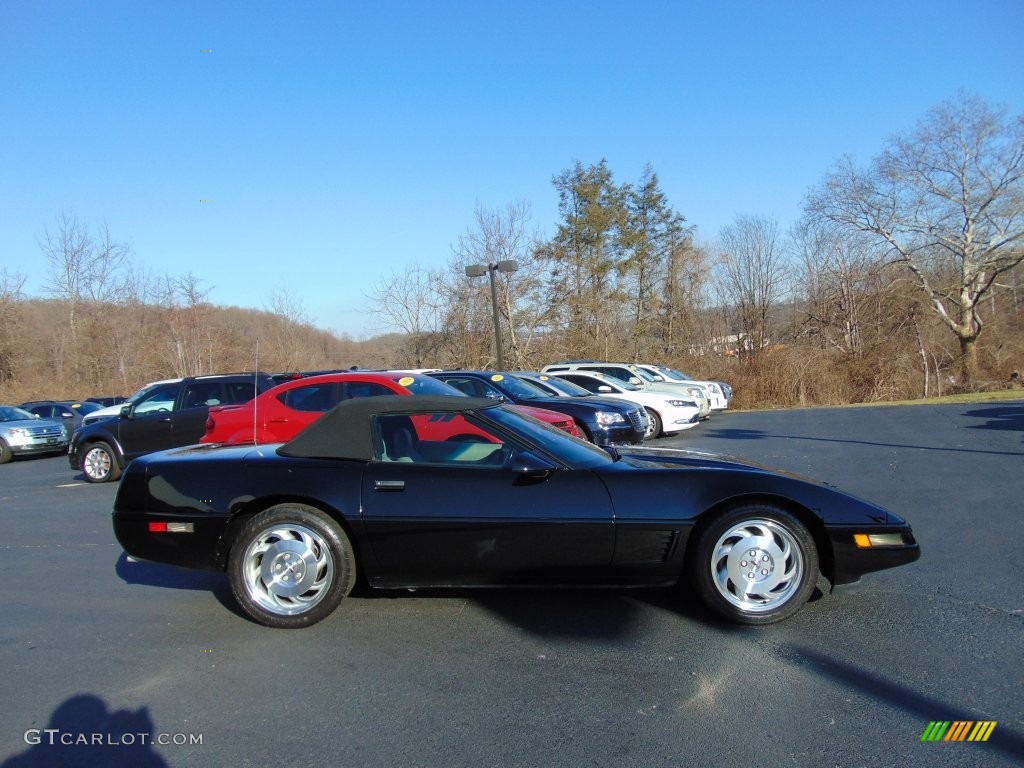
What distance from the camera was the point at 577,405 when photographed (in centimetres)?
1091

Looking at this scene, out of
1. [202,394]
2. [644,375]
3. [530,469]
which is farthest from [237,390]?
[644,375]

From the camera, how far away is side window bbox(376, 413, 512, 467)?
170 inches

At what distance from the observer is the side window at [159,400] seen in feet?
39.1

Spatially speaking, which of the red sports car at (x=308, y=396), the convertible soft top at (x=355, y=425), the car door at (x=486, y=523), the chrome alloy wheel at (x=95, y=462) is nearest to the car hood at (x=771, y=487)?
the car door at (x=486, y=523)

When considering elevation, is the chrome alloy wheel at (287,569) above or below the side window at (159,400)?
below

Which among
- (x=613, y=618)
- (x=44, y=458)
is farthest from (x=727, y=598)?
(x=44, y=458)

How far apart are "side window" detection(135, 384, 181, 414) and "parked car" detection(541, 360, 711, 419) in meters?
8.63

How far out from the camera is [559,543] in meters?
3.93

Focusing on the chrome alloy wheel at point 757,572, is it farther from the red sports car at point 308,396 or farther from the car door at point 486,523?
the red sports car at point 308,396

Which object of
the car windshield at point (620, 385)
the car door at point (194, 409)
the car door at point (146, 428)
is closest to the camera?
the car door at point (194, 409)

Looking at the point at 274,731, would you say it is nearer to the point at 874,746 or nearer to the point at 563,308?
the point at 874,746

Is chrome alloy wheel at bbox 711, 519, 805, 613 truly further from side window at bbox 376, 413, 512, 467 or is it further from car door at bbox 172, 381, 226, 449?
car door at bbox 172, 381, 226, 449

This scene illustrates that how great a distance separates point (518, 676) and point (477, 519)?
0.88m

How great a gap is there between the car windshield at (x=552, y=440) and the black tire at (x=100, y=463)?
9.70 meters
